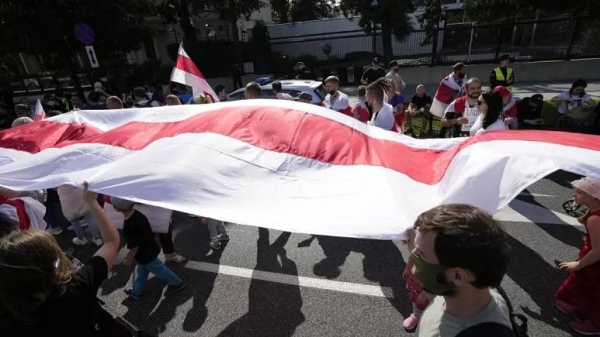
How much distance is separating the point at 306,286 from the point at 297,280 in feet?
0.52

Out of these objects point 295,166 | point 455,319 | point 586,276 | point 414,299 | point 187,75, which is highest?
point 187,75

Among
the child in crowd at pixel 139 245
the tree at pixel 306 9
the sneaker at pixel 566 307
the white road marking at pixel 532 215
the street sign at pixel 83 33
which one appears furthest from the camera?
the tree at pixel 306 9

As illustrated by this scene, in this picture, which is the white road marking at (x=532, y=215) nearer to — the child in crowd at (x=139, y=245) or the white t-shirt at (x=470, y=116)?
the white t-shirt at (x=470, y=116)

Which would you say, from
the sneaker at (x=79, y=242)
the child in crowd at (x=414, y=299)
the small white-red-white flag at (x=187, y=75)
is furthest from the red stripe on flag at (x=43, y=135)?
the child in crowd at (x=414, y=299)

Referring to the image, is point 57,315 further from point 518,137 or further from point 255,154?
point 518,137

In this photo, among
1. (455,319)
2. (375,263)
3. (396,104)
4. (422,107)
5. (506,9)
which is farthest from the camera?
(506,9)

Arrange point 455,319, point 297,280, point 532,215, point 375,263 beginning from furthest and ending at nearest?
point 532,215 → point 375,263 → point 297,280 → point 455,319

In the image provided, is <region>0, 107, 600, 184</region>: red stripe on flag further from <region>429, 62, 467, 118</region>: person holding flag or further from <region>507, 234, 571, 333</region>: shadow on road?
<region>429, 62, 467, 118</region>: person holding flag

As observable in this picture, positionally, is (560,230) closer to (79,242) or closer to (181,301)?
(181,301)

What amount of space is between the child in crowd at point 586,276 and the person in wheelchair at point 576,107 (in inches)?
241

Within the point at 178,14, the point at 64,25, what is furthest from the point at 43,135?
the point at 178,14

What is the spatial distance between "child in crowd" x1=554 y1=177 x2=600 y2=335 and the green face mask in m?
2.03

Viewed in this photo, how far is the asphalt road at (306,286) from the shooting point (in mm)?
3361

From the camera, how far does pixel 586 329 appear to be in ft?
9.73
